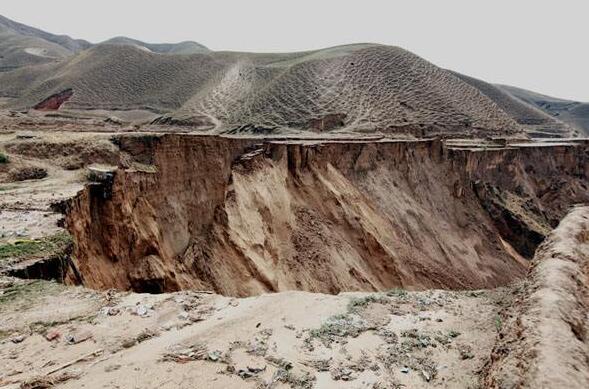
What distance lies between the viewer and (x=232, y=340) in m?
5.99

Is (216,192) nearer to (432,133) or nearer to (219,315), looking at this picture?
(219,315)

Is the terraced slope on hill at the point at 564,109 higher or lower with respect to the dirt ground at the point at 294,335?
higher

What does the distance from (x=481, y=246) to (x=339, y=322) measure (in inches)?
840

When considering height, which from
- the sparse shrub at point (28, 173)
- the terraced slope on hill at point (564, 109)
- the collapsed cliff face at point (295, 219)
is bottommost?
the collapsed cliff face at point (295, 219)

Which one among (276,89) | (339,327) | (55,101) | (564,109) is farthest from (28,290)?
(564,109)

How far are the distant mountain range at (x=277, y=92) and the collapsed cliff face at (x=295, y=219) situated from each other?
17.9 metres

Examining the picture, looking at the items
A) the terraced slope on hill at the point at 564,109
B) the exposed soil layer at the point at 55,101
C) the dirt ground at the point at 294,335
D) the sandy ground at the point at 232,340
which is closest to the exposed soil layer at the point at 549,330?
the dirt ground at the point at 294,335

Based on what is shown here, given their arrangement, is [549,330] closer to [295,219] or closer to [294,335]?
[294,335]

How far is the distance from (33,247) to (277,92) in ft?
170

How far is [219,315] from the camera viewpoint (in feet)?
22.2

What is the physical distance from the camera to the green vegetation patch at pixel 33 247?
24.1ft

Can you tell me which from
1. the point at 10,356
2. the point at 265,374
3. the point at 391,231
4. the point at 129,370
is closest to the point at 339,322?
the point at 265,374

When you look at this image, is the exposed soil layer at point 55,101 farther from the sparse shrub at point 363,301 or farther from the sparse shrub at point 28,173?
the sparse shrub at point 363,301

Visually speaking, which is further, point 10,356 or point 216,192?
point 216,192
